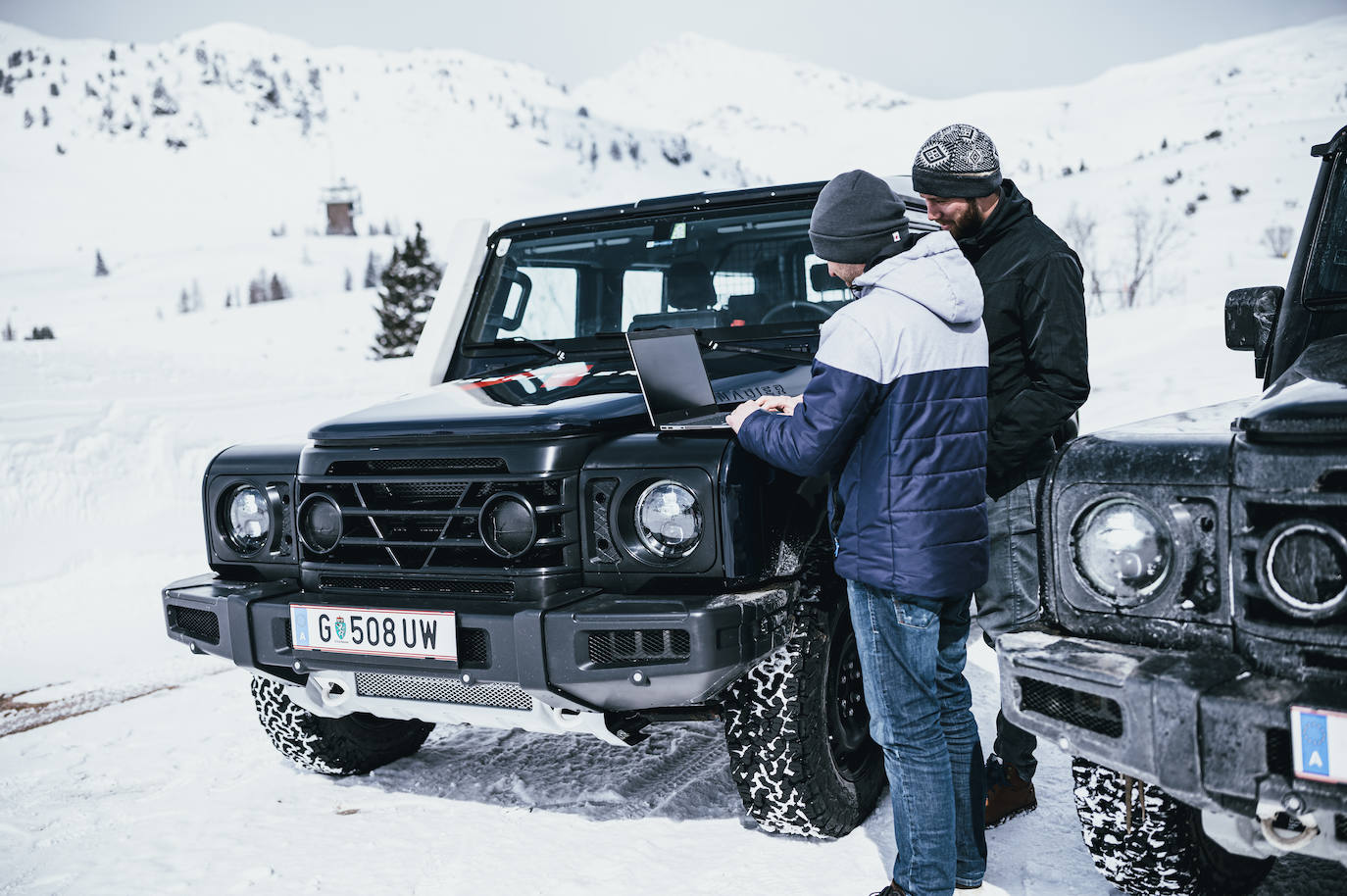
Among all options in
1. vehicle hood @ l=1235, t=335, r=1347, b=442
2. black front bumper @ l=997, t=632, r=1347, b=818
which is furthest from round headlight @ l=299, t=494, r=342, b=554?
vehicle hood @ l=1235, t=335, r=1347, b=442

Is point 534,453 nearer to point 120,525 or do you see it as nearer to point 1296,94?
point 120,525

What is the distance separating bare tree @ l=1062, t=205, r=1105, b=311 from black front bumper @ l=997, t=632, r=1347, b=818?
2005 centimetres

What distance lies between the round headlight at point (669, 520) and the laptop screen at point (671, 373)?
0.20 metres

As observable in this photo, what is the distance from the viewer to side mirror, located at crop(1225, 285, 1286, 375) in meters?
3.47

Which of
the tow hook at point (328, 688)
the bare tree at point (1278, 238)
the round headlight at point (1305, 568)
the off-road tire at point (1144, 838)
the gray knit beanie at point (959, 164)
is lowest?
the off-road tire at point (1144, 838)

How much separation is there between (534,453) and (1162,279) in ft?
74.0

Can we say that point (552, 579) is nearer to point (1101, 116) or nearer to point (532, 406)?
point (532, 406)

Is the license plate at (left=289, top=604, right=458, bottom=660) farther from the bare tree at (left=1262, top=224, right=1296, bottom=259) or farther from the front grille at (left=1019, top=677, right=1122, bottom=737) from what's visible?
the bare tree at (left=1262, top=224, right=1296, bottom=259)

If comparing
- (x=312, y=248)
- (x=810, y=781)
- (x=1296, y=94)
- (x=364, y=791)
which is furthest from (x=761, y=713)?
(x=1296, y=94)

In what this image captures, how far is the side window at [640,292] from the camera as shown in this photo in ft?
14.0

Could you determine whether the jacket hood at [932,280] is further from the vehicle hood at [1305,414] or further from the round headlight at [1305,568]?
the round headlight at [1305,568]

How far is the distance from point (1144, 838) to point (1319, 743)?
89 cm

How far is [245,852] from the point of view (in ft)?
11.5

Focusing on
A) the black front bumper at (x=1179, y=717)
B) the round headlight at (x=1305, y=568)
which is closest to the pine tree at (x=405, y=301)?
the black front bumper at (x=1179, y=717)
